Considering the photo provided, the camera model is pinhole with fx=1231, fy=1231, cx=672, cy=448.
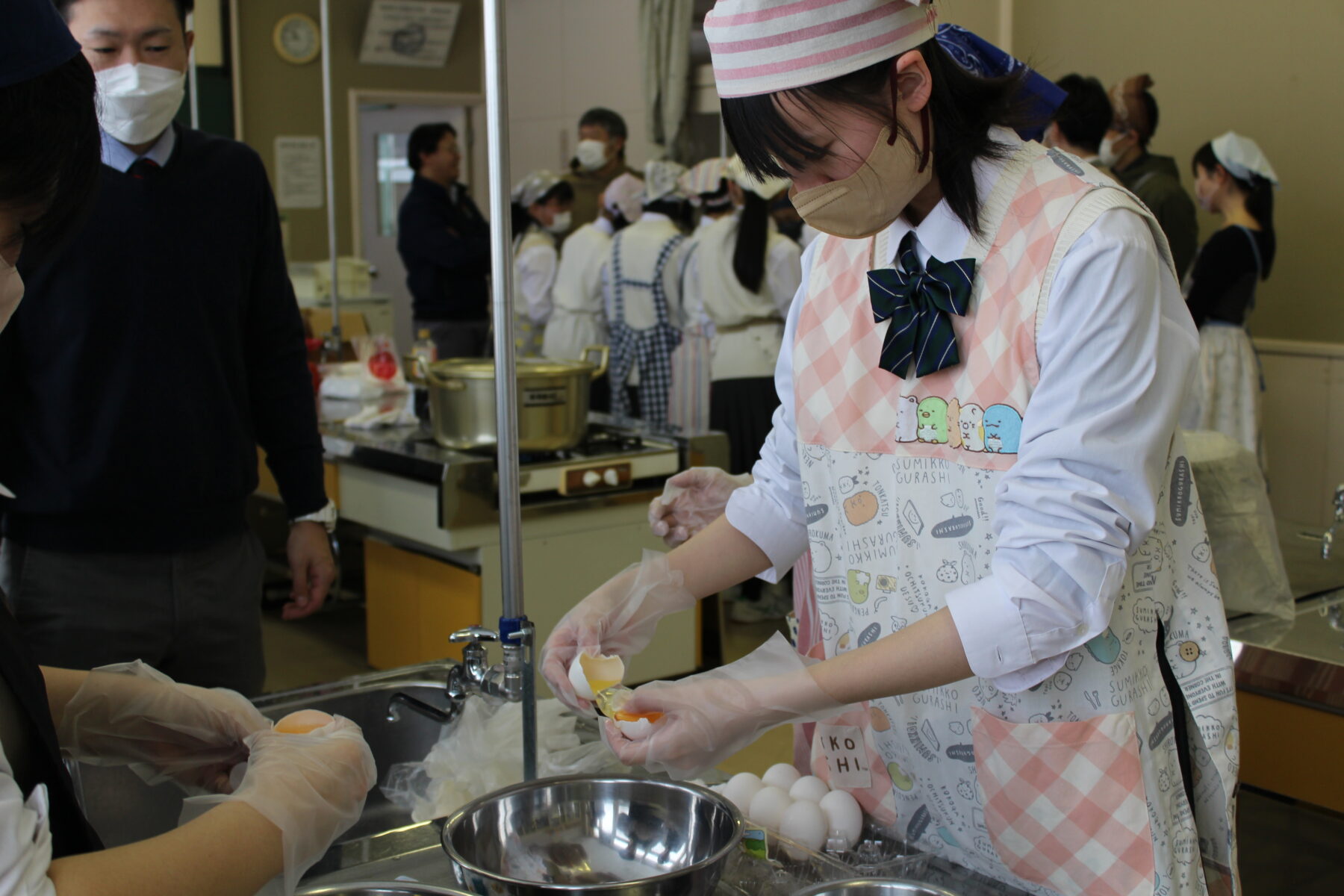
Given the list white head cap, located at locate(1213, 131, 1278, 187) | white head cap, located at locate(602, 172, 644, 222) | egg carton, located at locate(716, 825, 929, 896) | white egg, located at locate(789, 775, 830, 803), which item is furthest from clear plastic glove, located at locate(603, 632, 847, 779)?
white head cap, located at locate(602, 172, 644, 222)

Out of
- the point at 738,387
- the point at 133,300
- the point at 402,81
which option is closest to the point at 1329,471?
the point at 738,387

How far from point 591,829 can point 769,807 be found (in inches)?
8.0

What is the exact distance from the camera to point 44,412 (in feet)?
5.79

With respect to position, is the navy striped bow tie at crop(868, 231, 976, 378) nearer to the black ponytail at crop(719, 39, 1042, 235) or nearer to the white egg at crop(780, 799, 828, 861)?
the black ponytail at crop(719, 39, 1042, 235)

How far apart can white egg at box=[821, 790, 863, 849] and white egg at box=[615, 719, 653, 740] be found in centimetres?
28

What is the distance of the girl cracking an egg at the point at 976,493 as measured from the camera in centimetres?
105

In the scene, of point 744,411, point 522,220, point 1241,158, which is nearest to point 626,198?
point 522,220

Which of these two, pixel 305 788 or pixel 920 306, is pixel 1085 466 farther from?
pixel 305 788

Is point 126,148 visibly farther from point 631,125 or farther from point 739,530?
point 631,125

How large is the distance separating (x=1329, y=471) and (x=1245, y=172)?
A: 52.5 inches

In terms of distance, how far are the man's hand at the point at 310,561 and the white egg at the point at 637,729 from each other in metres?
1.15

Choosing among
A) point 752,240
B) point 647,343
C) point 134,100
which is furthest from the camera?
point 647,343

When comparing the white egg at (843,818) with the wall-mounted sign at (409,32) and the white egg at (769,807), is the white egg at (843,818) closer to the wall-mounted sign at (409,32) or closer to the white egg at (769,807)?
the white egg at (769,807)

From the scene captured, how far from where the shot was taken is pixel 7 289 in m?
0.86
